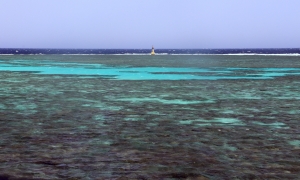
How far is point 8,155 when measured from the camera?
10.5m

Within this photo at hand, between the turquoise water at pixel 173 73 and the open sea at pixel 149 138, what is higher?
the open sea at pixel 149 138

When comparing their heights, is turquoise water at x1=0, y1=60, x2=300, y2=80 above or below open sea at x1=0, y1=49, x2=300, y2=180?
below

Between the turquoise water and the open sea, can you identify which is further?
the turquoise water

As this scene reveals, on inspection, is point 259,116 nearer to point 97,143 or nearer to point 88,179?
point 97,143

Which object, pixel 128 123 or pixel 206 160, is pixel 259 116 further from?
pixel 206 160

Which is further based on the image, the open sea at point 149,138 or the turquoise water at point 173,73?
the turquoise water at point 173,73

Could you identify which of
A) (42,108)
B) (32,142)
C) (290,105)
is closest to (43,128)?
(32,142)

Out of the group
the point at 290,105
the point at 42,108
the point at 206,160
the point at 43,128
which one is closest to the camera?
the point at 206,160

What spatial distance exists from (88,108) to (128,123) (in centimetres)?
405

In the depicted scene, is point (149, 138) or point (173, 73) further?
point (173, 73)

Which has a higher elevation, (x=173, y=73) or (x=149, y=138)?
(x=149, y=138)

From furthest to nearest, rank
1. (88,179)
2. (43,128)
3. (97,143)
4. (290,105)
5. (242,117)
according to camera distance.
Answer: (290,105) → (242,117) → (43,128) → (97,143) → (88,179)

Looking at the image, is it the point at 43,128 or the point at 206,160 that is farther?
the point at 43,128

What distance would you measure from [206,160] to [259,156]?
1.43 meters
